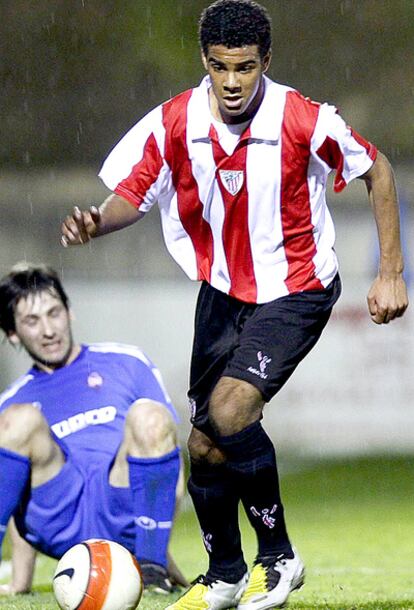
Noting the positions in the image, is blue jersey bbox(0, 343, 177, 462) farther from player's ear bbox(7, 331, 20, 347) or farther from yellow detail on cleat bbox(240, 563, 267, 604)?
yellow detail on cleat bbox(240, 563, 267, 604)

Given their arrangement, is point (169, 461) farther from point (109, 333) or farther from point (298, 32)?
point (298, 32)

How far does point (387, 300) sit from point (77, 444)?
187 cm

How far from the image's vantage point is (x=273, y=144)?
4.56m

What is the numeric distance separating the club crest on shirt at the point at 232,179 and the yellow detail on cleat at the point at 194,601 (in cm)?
123

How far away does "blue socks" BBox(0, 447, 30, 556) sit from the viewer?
5.56m

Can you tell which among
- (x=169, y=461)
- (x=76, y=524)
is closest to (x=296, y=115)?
(x=169, y=461)

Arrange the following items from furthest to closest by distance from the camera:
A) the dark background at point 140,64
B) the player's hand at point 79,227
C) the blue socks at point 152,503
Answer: the dark background at point 140,64, the blue socks at point 152,503, the player's hand at point 79,227

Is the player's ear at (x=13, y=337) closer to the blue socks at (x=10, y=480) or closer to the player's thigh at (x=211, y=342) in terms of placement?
the blue socks at (x=10, y=480)

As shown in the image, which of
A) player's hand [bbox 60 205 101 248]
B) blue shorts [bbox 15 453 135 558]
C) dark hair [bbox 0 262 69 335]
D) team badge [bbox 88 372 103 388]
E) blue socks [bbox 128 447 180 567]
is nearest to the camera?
player's hand [bbox 60 205 101 248]

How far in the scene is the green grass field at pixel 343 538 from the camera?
5.32 meters

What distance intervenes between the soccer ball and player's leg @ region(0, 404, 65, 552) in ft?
3.34

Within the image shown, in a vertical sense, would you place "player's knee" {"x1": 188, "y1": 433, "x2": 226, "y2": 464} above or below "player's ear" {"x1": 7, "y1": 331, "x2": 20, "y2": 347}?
below

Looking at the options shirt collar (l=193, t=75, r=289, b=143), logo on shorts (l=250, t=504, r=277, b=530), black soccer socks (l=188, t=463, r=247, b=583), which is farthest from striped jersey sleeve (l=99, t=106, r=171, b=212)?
logo on shorts (l=250, t=504, r=277, b=530)

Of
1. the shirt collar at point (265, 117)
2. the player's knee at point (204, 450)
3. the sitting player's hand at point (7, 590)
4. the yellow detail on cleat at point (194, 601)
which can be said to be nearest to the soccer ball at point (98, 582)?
the yellow detail on cleat at point (194, 601)
